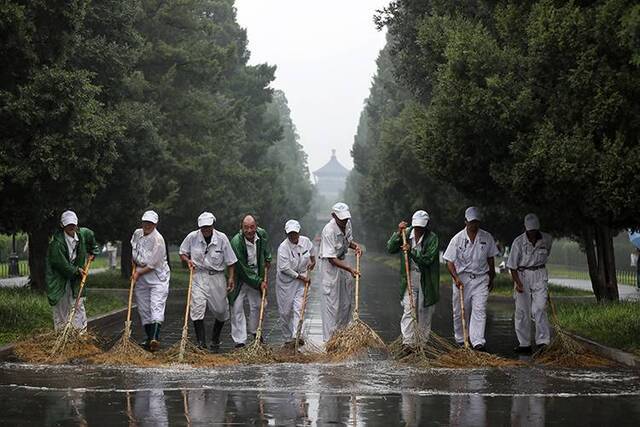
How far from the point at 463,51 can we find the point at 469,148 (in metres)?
1.47

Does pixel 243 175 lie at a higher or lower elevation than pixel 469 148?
higher

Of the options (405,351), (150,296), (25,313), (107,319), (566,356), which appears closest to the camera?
(566,356)

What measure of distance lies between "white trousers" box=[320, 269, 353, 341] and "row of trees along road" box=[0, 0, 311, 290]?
476 centimetres

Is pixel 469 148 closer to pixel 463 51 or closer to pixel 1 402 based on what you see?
pixel 463 51

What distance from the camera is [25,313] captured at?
63.9 ft

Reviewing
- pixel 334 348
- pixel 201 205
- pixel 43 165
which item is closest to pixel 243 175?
pixel 201 205

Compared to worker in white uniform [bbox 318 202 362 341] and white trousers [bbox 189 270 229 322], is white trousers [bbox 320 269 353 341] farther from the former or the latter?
white trousers [bbox 189 270 229 322]

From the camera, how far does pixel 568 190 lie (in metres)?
15.8

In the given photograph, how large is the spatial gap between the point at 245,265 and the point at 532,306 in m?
4.02

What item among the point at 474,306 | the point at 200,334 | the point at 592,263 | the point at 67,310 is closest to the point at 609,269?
the point at 592,263

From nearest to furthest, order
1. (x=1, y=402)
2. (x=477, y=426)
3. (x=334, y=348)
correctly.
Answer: (x=477, y=426) → (x=1, y=402) → (x=334, y=348)

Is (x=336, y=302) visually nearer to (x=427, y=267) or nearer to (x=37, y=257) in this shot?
(x=427, y=267)

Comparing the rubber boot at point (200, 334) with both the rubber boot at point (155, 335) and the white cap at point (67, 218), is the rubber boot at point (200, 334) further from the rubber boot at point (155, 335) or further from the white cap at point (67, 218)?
the white cap at point (67, 218)

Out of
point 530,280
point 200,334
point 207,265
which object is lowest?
point 200,334
